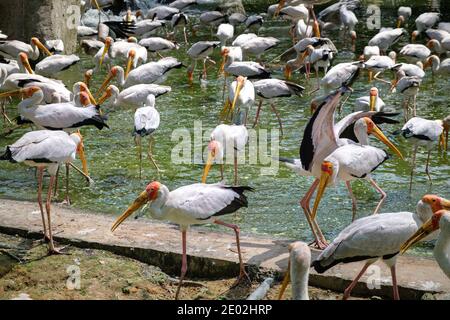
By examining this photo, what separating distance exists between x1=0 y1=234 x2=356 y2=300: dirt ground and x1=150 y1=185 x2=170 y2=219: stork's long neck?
1.68 feet

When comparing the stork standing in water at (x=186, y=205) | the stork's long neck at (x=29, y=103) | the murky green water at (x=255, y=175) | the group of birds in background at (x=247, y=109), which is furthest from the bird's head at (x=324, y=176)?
the stork's long neck at (x=29, y=103)

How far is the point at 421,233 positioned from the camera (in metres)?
5.11

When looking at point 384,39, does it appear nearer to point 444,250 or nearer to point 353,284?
point 353,284

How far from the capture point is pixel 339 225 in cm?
719

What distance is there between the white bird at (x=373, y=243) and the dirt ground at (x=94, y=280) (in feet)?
1.14

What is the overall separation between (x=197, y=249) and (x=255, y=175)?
2610mm

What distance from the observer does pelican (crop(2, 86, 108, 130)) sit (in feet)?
27.0

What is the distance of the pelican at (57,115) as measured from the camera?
823 centimetres

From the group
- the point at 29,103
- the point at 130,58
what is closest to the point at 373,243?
the point at 29,103

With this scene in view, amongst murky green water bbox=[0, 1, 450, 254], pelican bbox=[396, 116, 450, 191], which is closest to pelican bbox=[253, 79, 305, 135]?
murky green water bbox=[0, 1, 450, 254]

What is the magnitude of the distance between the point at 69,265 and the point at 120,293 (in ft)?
1.97

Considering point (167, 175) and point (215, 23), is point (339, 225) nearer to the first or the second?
point (167, 175)

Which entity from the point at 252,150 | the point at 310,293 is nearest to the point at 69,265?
the point at 310,293

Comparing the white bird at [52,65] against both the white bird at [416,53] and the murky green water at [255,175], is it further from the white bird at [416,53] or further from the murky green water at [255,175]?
the white bird at [416,53]
